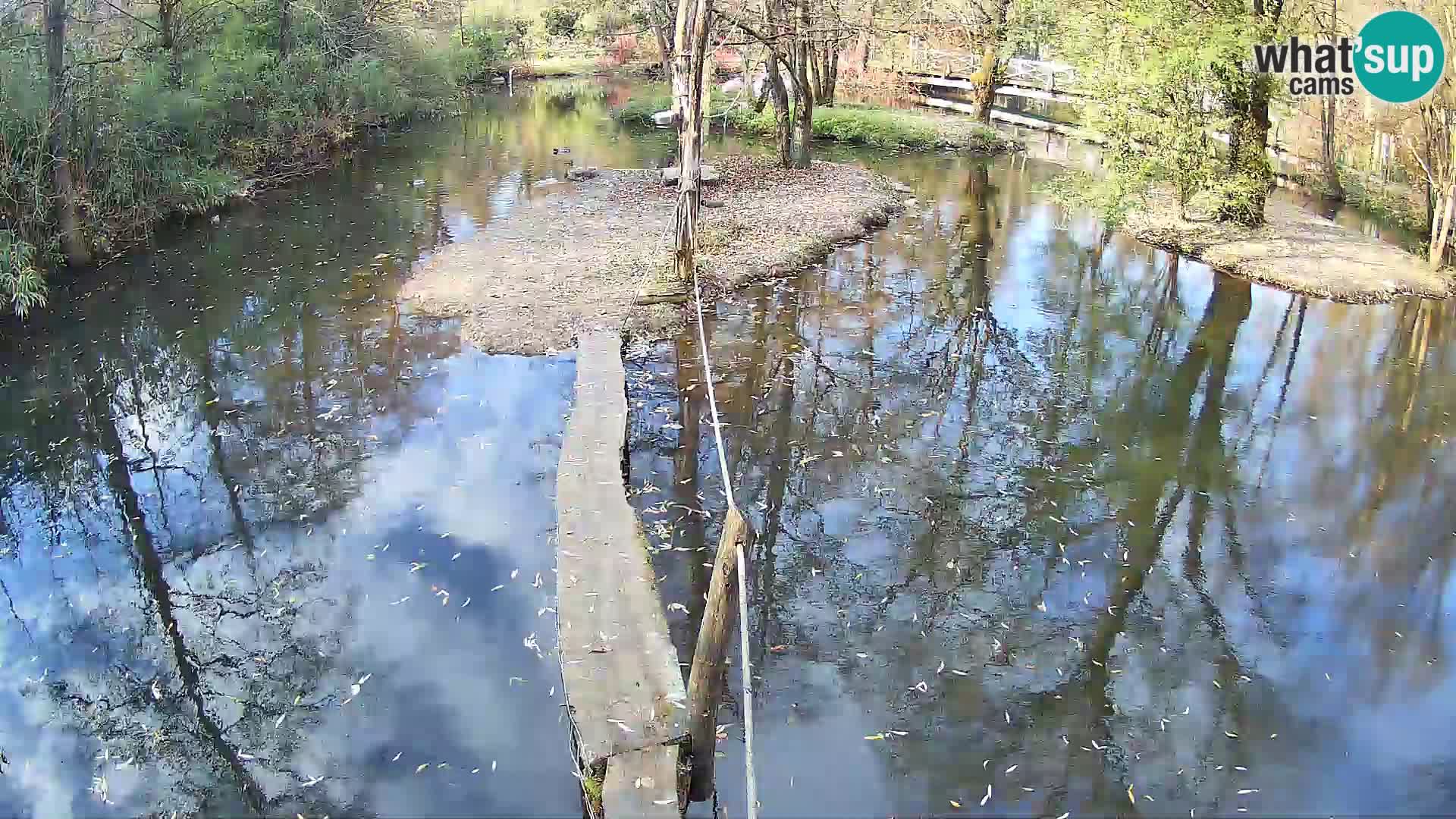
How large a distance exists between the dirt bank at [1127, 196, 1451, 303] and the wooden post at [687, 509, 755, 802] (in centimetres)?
1100

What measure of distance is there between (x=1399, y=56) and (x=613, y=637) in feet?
46.5

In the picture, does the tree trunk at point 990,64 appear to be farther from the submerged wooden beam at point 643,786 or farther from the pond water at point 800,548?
the submerged wooden beam at point 643,786

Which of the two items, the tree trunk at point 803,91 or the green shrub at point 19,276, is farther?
the tree trunk at point 803,91

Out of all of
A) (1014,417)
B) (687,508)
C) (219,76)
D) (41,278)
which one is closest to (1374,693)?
(1014,417)

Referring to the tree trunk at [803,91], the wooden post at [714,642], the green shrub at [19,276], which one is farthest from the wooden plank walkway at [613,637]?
the tree trunk at [803,91]

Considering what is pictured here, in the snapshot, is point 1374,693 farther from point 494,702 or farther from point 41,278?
point 41,278

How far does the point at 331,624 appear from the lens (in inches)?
237

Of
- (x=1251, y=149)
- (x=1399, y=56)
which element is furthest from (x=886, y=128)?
(x=1399, y=56)

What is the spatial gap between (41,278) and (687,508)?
8470 millimetres

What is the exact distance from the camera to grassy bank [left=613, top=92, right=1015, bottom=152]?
22562 mm

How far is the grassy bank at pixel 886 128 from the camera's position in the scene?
2256 centimetres

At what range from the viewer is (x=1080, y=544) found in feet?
22.9

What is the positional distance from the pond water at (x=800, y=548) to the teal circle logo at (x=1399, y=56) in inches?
130

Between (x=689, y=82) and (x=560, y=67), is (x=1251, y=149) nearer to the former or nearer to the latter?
(x=689, y=82)
